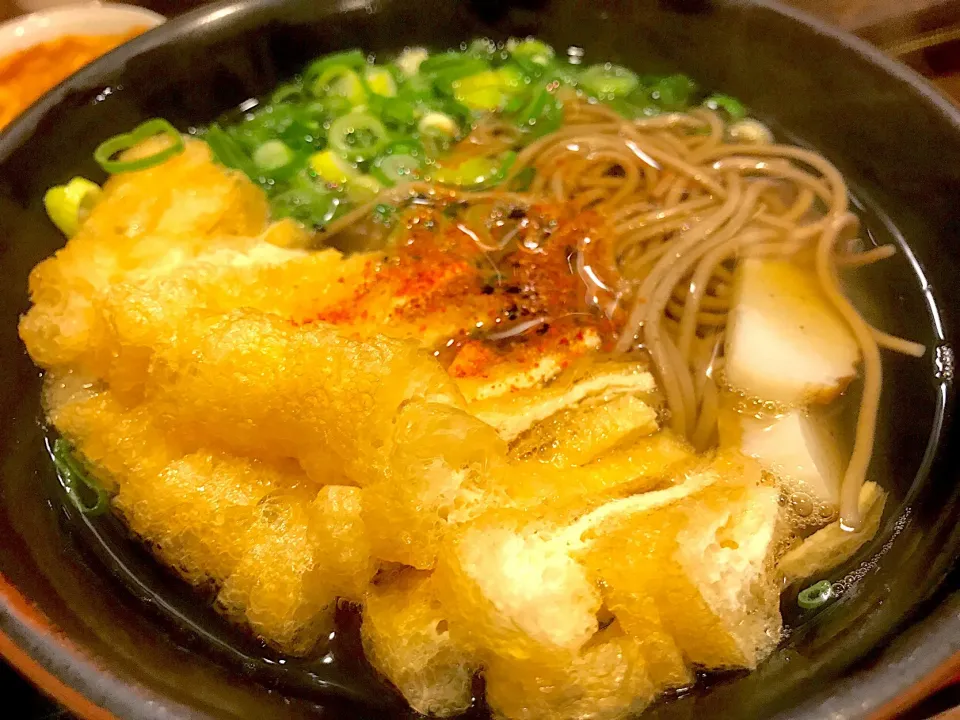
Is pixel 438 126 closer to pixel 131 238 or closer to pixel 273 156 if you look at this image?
pixel 273 156

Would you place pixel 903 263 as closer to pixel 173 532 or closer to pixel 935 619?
pixel 935 619

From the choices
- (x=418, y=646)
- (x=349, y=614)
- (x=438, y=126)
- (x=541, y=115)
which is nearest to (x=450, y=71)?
(x=438, y=126)

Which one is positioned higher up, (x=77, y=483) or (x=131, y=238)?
(x=131, y=238)

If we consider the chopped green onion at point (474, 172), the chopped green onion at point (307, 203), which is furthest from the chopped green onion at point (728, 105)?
the chopped green onion at point (307, 203)

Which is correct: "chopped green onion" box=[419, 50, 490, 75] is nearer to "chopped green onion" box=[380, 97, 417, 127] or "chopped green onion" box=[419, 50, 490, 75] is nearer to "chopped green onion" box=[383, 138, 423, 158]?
"chopped green onion" box=[380, 97, 417, 127]

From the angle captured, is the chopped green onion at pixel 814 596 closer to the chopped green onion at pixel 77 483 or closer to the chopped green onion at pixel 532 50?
the chopped green onion at pixel 77 483
